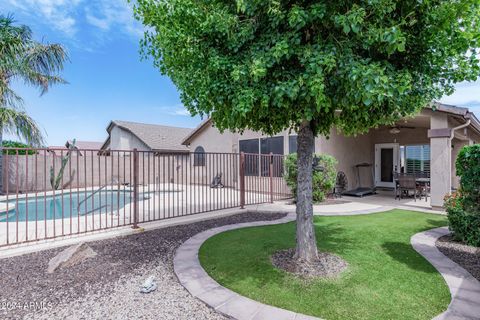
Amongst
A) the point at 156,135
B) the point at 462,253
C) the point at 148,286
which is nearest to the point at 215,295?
the point at 148,286

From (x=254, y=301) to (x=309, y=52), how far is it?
2.93m

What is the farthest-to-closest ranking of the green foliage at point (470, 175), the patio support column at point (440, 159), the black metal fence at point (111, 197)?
the patio support column at point (440, 159) < the black metal fence at point (111, 197) < the green foliage at point (470, 175)

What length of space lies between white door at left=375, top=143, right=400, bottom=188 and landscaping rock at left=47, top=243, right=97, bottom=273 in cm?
1399

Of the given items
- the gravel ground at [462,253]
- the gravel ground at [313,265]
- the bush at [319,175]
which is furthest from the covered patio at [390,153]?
the gravel ground at [313,265]

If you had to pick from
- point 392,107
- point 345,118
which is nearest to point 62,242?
point 345,118

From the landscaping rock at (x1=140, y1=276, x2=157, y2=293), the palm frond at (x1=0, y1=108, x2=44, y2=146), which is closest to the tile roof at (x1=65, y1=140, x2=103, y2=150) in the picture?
the palm frond at (x1=0, y1=108, x2=44, y2=146)

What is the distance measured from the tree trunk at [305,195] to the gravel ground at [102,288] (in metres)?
1.77

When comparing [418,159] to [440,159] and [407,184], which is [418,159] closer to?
[407,184]

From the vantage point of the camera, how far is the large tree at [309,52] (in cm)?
277

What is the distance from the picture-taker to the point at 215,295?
3.35m

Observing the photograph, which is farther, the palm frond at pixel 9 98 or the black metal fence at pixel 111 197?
the palm frond at pixel 9 98

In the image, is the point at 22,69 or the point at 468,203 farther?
the point at 22,69

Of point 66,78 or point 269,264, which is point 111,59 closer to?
point 66,78

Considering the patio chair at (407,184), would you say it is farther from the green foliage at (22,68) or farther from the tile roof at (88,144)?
the tile roof at (88,144)
